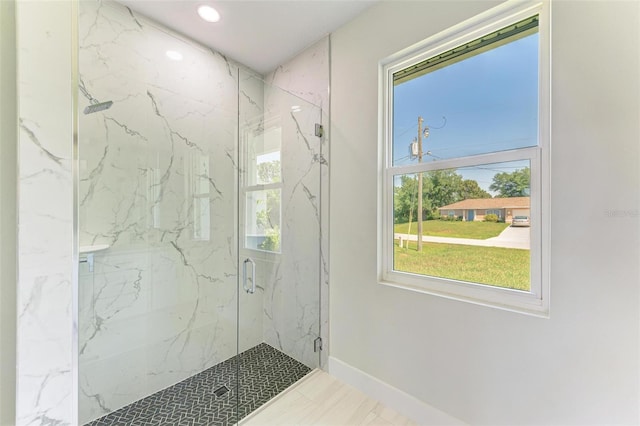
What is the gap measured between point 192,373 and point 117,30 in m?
2.61

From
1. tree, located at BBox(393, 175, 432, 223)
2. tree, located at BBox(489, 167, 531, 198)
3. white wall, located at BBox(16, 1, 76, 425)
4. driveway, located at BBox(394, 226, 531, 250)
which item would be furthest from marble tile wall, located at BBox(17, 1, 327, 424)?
tree, located at BBox(489, 167, 531, 198)

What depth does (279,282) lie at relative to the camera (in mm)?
2314

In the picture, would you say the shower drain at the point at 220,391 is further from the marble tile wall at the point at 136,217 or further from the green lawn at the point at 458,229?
the green lawn at the point at 458,229

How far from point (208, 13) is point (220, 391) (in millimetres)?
2800

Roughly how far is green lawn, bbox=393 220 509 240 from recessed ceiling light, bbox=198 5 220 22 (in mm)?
2040

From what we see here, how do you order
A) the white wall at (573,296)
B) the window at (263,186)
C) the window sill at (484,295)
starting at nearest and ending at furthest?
the white wall at (573,296), the window sill at (484,295), the window at (263,186)

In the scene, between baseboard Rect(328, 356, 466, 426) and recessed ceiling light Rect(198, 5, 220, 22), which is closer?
baseboard Rect(328, 356, 466, 426)

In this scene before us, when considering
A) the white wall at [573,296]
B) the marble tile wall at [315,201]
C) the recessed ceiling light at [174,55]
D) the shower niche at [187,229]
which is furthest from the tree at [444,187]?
the recessed ceiling light at [174,55]

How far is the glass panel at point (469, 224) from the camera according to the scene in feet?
4.36

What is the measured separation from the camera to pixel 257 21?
192cm

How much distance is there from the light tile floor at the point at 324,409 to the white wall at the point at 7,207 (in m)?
1.17

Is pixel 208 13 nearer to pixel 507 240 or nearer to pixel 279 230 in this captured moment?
pixel 279 230

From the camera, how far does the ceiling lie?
1779 mm

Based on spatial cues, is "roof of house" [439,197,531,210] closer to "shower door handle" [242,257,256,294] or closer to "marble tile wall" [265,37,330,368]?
"marble tile wall" [265,37,330,368]
